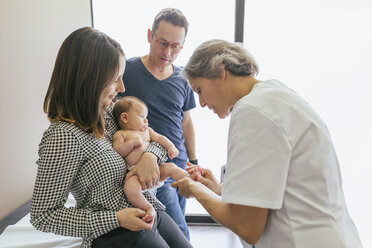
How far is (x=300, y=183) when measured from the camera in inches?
38.3

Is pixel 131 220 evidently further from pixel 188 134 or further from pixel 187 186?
pixel 188 134

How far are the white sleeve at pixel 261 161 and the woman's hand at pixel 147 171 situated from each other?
473 mm

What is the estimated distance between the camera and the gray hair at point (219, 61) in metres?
1.16

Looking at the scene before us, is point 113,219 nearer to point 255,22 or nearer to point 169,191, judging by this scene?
point 169,191

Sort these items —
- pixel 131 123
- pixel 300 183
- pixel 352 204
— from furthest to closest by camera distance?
pixel 352 204 → pixel 131 123 → pixel 300 183

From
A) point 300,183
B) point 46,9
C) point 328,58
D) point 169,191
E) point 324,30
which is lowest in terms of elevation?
point 169,191

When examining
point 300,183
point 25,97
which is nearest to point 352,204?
point 300,183

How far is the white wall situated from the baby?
29.9 inches

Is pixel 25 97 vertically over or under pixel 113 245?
over

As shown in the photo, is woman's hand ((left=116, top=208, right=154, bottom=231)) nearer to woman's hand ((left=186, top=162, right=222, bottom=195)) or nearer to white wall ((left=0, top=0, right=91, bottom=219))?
woman's hand ((left=186, top=162, right=222, bottom=195))

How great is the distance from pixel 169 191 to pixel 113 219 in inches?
32.5

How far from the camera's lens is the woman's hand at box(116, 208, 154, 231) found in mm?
1139

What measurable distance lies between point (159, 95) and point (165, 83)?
0.31ft

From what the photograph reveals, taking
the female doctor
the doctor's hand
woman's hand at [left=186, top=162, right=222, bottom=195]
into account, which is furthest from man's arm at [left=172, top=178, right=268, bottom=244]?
woman's hand at [left=186, top=162, right=222, bottom=195]
